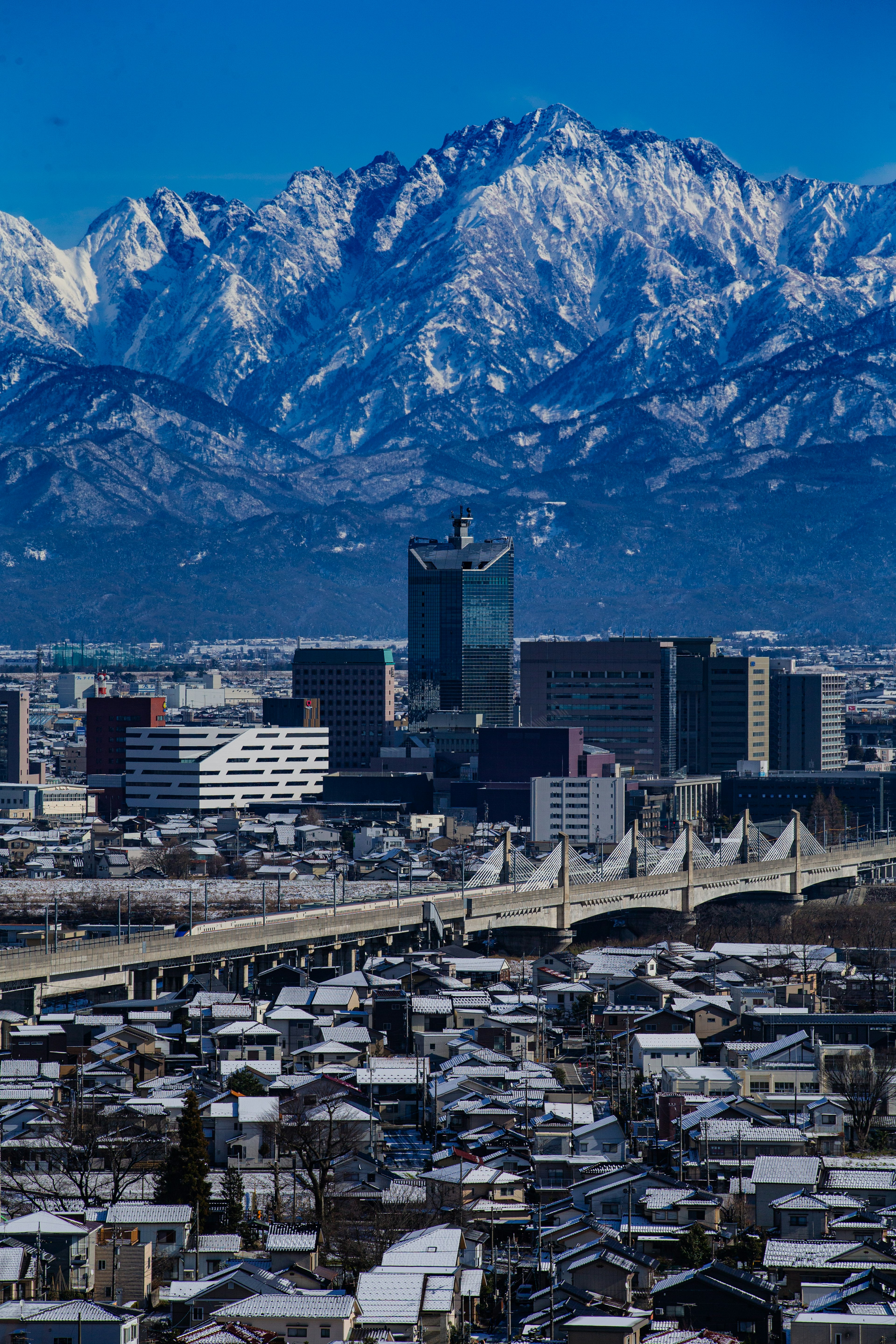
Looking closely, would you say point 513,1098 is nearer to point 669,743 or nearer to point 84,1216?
point 84,1216

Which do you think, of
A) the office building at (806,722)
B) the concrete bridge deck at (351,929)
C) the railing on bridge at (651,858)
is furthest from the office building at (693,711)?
the concrete bridge deck at (351,929)

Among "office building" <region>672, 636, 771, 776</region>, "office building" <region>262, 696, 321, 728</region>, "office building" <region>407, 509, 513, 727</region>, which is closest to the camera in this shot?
"office building" <region>672, 636, 771, 776</region>

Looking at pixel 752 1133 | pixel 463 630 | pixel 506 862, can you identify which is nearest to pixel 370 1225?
pixel 752 1133

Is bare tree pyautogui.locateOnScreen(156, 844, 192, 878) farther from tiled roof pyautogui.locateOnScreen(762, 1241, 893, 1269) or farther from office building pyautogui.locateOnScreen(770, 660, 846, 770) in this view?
tiled roof pyautogui.locateOnScreen(762, 1241, 893, 1269)

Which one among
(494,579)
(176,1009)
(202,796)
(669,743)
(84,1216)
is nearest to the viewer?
(84,1216)

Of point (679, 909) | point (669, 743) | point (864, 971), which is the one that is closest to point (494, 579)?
point (669, 743)

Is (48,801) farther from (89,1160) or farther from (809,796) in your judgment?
(89,1160)

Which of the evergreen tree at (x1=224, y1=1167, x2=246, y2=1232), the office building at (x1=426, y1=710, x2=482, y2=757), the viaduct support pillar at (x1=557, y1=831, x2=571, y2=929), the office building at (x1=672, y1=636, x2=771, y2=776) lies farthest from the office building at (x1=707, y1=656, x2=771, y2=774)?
the evergreen tree at (x1=224, y1=1167, x2=246, y2=1232)
